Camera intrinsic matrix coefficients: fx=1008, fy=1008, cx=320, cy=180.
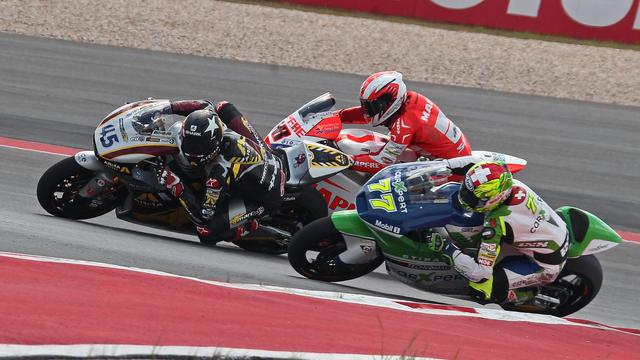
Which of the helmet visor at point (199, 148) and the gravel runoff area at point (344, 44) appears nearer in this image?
the helmet visor at point (199, 148)

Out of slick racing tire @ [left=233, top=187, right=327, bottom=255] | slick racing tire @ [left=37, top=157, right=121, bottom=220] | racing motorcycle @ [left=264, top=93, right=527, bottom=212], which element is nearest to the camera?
slick racing tire @ [left=37, top=157, right=121, bottom=220]

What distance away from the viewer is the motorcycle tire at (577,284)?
7566 millimetres

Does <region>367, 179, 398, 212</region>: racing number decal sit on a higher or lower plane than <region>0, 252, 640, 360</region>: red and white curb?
lower

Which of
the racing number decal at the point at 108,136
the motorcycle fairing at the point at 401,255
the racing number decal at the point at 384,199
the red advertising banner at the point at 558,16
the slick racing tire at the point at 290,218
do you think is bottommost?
the red advertising banner at the point at 558,16

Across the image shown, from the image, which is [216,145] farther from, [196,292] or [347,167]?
[196,292]

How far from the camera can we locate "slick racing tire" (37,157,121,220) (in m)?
7.85

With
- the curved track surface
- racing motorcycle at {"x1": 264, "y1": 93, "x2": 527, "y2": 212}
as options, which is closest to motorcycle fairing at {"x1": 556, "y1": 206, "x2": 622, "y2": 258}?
the curved track surface

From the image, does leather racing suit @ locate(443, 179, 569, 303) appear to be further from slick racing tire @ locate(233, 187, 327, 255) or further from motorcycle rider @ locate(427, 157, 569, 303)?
slick racing tire @ locate(233, 187, 327, 255)

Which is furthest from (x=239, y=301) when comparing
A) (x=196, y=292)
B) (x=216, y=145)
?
(x=216, y=145)

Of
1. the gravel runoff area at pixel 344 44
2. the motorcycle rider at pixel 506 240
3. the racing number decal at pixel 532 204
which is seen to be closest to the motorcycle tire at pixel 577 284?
the motorcycle rider at pixel 506 240

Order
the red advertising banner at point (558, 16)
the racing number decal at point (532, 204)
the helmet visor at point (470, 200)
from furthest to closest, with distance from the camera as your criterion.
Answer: the red advertising banner at point (558, 16) < the racing number decal at point (532, 204) < the helmet visor at point (470, 200)

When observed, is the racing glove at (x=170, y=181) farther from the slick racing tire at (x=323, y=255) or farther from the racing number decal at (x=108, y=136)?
the slick racing tire at (x=323, y=255)

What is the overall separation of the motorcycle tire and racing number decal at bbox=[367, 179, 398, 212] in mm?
1157

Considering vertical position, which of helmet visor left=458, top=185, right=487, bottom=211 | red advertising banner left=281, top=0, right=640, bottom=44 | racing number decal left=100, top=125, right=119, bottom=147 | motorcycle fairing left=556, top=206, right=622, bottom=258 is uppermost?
helmet visor left=458, top=185, right=487, bottom=211
